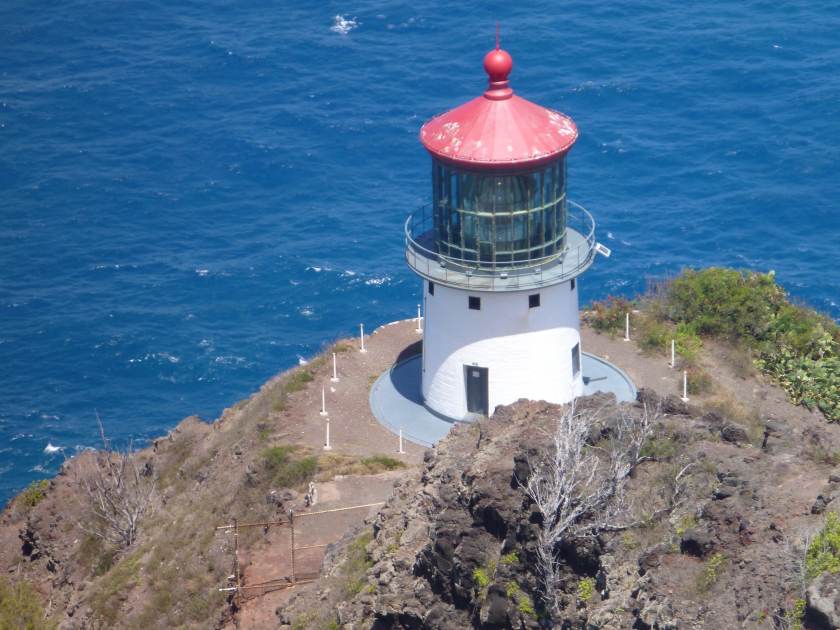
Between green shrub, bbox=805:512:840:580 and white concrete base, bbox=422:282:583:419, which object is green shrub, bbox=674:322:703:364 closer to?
white concrete base, bbox=422:282:583:419

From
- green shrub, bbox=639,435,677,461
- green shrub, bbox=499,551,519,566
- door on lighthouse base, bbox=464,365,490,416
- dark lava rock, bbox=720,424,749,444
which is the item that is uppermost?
green shrub, bbox=639,435,677,461

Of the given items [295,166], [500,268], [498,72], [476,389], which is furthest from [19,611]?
[295,166]

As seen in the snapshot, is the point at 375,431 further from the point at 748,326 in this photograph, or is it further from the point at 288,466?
the point at 748,326

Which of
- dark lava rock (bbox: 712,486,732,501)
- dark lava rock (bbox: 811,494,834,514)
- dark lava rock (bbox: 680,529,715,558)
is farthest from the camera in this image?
dark lava rock (bbox: 712,486,732,501)

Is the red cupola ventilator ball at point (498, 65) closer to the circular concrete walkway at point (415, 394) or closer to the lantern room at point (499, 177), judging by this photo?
the lantern room at point (499, 177)

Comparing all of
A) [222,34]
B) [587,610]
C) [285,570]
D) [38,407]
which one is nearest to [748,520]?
[587,610]

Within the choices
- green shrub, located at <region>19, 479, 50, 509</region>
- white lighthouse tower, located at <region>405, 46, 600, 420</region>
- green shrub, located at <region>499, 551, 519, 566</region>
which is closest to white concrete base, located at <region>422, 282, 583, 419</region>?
white lighthouse tower, located at <region>405, 46, 600, 420</region>

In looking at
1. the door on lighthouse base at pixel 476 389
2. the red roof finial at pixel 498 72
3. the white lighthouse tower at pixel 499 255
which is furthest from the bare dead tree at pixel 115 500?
the red roof finial at pixel 498 72
